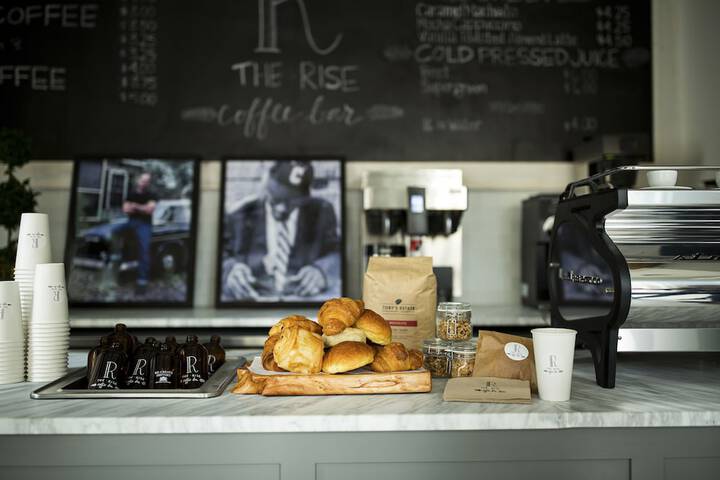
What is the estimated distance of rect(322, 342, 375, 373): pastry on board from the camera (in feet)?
3.62

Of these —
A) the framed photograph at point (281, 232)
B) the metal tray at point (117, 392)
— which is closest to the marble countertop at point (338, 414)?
the metal tray at point (117, 392)

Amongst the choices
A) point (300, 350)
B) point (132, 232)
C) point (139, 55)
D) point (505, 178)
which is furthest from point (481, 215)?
point (300, 350)

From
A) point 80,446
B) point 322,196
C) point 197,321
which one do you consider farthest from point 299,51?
point 80,446

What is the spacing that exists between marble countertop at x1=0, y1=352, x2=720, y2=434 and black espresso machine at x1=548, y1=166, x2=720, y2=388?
0.15 metres

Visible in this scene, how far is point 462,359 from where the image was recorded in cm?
123

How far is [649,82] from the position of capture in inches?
125

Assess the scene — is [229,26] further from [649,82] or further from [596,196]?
[596,196]

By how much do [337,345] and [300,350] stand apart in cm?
7

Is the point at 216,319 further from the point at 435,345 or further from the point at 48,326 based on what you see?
the point at 435,345

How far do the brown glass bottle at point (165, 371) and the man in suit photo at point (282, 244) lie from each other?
5.60ft

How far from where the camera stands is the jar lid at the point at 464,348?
1.23 m

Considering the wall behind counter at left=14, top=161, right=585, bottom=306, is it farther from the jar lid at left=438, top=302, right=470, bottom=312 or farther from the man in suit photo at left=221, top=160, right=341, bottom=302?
the jar lid at left=438, top=302, right=470, bottom=312

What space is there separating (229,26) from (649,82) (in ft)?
6.89

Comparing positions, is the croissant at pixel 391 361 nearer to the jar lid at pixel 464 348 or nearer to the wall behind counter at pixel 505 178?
the jar lid at pixel 464 348
